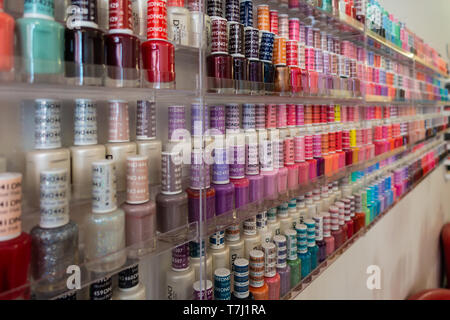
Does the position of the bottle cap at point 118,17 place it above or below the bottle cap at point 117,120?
above

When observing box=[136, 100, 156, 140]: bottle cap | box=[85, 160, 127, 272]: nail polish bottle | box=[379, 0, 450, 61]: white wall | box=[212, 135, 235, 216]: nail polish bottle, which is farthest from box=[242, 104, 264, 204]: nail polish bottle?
box=[379, 0, 450, 61]: white wall

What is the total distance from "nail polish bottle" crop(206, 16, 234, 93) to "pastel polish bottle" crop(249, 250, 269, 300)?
506 mm

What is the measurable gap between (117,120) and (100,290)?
371 millimetres

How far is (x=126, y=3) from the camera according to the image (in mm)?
667

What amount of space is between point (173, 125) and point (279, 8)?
73 centimetres

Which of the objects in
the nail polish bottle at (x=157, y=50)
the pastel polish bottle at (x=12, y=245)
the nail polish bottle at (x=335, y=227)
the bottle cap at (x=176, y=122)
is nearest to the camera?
the pastel polish bottle at (x=12, y=245)

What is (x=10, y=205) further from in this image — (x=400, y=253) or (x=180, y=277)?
(x=400, y=253)

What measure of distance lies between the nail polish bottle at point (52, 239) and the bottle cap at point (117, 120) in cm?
17

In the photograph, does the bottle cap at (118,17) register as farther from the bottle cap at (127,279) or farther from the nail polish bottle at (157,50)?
the bottle cap at (127,279)

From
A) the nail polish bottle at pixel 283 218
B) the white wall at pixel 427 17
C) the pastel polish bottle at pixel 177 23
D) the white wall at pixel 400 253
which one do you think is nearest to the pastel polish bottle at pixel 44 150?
the pastel polish bottle at pixel 177 23

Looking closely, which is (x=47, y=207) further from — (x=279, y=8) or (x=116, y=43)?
(x=279, y=8)

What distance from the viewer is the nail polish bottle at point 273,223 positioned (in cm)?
110

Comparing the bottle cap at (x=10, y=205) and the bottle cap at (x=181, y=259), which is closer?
the bottle cap at (x=10, y=205)

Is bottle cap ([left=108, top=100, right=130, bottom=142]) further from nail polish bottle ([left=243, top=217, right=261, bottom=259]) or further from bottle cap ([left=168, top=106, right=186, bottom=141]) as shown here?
nail polish bottle ([left=243, top=217, right=261, bottom=259])
